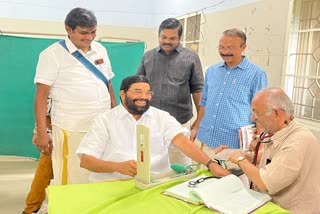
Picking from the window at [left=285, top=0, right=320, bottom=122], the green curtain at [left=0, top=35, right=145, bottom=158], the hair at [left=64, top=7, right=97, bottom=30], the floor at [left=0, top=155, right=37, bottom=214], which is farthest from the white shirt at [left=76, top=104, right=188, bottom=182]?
the green curtain at [left=0, top=35, right=145, bottom=158]

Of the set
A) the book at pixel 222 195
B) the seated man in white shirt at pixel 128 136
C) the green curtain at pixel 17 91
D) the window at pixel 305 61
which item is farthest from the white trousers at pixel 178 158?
the green curtain at pixel 17 91

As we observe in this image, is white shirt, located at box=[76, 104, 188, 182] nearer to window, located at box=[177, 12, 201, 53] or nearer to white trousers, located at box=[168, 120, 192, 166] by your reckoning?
white trousers, located at box=[168, 120, 192, 166]

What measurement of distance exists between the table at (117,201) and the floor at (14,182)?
1709mm

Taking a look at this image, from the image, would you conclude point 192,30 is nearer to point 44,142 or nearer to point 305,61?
point 305,61

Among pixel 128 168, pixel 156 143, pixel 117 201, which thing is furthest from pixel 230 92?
pixel 117 201

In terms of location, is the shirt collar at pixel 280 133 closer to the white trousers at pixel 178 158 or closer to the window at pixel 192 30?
the white trousers at pixel 178 158

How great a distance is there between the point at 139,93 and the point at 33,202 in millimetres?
1334

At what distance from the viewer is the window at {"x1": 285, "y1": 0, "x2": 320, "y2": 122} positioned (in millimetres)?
2566

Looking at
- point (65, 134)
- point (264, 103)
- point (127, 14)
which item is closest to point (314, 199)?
point (264, 103)

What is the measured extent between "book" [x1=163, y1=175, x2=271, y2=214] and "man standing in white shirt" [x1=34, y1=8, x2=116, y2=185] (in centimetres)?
96

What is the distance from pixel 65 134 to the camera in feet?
7.38

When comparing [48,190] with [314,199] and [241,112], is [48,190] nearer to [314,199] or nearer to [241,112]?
[314,199]

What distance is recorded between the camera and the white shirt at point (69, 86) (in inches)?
88.6

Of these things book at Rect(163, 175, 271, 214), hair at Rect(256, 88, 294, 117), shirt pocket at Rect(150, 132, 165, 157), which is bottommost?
book at Rect(163, 175, 271, 214)
